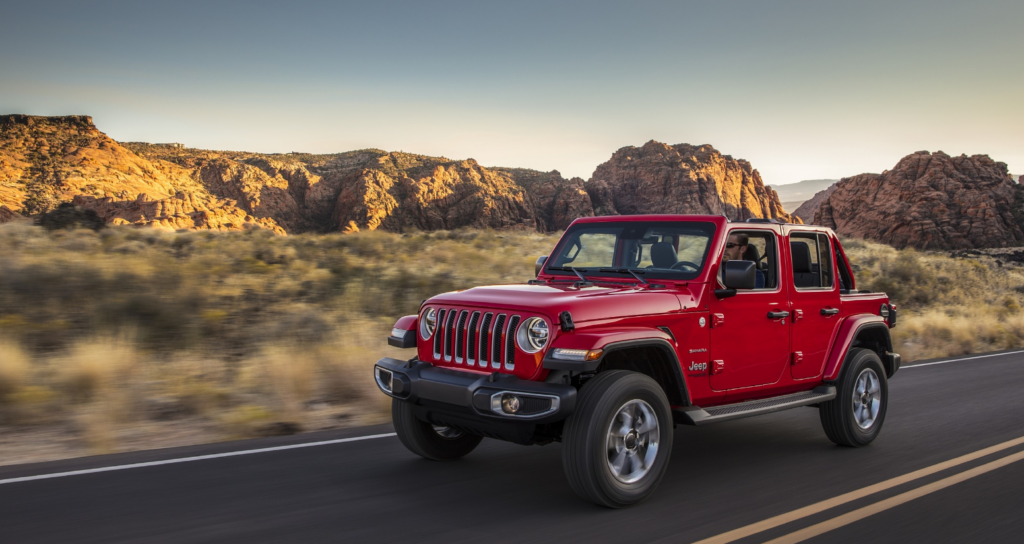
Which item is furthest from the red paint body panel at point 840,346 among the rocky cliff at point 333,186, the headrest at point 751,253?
the rocky cliff at point 333,186

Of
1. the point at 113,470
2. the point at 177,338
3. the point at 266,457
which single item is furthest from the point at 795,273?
the point at 177,338

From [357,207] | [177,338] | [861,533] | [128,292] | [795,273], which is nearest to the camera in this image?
A: [861,533]

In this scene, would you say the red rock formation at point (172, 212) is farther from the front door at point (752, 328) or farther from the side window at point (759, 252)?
the front door at point (752, 328)

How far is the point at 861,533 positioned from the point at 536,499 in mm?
1950

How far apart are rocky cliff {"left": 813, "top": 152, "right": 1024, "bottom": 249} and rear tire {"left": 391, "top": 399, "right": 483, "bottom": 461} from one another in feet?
216

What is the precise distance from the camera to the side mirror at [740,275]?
514 cm

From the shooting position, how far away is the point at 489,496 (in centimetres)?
498

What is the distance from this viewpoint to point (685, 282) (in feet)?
17.7

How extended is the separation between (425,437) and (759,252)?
3180mm

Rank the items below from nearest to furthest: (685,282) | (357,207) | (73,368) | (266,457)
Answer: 1. (685,282)
2. (266,457)
3. (73,368)
4. (357,207)

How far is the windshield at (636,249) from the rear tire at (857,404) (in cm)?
194

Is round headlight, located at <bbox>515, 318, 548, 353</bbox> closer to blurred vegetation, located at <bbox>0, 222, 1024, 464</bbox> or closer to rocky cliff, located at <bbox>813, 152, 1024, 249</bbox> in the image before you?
blurred vegetation, located at <bbox>0, 222, 1024, 464</bbox>

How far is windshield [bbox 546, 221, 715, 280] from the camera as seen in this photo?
5664mm

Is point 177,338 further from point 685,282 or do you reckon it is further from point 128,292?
point 685,282
